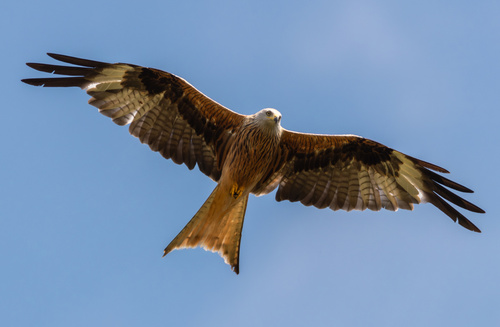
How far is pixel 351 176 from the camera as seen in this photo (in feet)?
35.8

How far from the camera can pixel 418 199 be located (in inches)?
418

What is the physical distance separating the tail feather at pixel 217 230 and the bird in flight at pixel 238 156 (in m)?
0.01

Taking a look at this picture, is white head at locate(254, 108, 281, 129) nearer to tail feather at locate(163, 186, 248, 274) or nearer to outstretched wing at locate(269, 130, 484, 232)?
outstretched wing at locate(269, 130, 484, 232)

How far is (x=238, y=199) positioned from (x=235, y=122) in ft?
3.90

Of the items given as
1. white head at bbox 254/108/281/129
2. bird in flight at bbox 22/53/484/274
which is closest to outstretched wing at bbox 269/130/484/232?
bird in flight at bbox 22/53/484/274

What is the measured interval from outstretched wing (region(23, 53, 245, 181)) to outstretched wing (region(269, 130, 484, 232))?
41.2 inches

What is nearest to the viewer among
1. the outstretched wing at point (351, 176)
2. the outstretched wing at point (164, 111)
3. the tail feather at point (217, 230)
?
the tail feather at point (217, 230)

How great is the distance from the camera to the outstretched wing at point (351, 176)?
1053cm

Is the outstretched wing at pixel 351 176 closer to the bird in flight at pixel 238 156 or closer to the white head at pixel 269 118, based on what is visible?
the bird in flight at pixel 238 156

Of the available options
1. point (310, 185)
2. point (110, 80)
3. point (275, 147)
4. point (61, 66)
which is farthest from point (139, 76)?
point (310, 185)

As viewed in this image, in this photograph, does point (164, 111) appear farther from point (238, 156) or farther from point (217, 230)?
point (217, 230)

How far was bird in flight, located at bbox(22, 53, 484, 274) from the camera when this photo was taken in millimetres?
10102

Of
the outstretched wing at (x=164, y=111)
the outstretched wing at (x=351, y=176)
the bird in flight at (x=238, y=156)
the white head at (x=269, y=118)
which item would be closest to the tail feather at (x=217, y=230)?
the bird in flight at (x=238, y=156)

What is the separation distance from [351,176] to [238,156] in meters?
1.93
